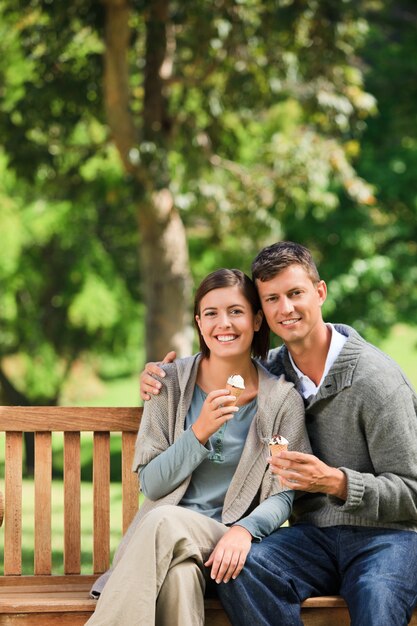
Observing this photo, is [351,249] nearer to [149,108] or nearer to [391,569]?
[149,108]

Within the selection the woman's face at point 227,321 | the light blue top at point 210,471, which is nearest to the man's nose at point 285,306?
the woman's face at point 227,321

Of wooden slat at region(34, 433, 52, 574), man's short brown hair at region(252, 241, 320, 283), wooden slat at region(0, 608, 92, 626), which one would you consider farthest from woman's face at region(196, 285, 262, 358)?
wooden slat at region(0, 608, 92, 626)

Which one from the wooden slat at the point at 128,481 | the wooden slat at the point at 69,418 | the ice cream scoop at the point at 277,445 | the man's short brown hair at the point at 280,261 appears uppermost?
the man's short brown hair at the point at 280,261

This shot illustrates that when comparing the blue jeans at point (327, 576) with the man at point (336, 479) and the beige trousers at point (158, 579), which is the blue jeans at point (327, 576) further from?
the beige trousers at point (158, 579)

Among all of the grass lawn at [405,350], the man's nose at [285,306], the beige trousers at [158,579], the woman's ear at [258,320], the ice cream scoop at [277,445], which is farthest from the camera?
the grass lawn at [405,350]

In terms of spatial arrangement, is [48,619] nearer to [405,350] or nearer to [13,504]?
[13,504]

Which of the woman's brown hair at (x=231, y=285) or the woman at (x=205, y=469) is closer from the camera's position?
the woman at (x=205, y=469)

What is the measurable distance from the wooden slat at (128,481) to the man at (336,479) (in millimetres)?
498

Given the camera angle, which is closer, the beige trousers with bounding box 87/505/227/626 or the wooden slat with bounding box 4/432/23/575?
the beige trousers with bounding box 87/505/227/626

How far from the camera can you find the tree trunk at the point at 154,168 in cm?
1150

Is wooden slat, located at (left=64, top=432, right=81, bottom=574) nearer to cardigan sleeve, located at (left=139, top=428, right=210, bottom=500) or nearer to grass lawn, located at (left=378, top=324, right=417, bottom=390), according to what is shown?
cardigan sleeve, located at (left=139, top=428, right=210, bottom=500)

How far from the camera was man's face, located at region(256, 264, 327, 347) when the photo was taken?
4293 millimetres

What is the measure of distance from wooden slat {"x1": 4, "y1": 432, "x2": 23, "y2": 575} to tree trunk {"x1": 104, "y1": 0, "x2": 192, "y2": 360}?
6.92m

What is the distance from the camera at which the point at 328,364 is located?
434 cm
